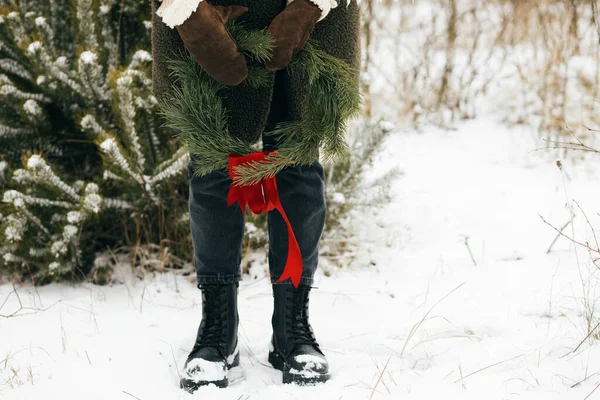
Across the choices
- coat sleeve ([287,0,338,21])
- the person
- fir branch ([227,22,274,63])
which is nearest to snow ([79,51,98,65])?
the person

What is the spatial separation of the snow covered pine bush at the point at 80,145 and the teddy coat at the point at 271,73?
0.52 meters

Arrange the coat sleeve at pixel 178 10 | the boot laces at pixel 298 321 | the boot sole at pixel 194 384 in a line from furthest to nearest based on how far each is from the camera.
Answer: the boot laces at pixel 298 321
the boot sole at pixel 194 384
the coat sleeve at pixel 178 10

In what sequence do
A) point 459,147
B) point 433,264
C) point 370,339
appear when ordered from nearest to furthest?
1. point 370,339
2. point 433,264
3. point 459,147

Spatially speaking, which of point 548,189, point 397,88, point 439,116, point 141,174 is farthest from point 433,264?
point 397,88

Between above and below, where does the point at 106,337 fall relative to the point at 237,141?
below

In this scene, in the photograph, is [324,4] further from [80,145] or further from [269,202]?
[80,145]

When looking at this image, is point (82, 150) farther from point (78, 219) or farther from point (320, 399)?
point (320, 399)

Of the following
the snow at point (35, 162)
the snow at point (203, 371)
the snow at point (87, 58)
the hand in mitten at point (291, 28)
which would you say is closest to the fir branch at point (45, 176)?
the snow at point (35, 162)

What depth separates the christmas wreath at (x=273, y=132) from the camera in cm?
121

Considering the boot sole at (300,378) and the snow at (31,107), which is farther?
the snow at (31,107)

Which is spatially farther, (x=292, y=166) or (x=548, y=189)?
(x=548, y=189)

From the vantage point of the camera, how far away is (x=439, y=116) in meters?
3.73

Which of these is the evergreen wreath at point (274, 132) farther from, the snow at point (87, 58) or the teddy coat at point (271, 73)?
the snow at point (87, 58)

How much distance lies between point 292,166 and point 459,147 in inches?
88.6
